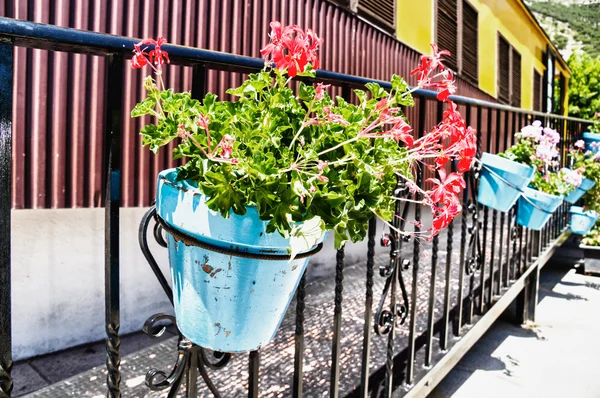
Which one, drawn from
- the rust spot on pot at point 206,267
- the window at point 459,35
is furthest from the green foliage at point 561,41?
the rust spot on pot at point 206,267

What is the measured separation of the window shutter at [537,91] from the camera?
639 inches

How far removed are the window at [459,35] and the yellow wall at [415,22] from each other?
37 cm

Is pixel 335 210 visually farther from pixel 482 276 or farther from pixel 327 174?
pixel 482 276

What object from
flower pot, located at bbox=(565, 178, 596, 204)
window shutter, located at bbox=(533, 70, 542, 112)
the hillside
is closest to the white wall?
flower pot, located at bbox=(565, 178, 596, 204)

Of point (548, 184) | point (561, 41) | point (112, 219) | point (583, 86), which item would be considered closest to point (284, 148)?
point (112, 219)

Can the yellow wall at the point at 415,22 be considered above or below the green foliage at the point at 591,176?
above

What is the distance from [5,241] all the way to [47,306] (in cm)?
260

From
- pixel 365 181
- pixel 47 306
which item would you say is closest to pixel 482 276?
pixel 365 181

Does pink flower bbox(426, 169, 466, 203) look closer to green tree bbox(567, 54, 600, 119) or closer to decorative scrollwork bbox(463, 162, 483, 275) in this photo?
decorative scrollwork bbox(463, 162, 483, 275)

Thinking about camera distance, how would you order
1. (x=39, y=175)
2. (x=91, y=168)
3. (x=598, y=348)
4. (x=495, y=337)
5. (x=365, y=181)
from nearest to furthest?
(x=365, y=181)
(x=39, y=175)
(x=91, y=168)
(x=598, y=348)
(x=495, y=337)

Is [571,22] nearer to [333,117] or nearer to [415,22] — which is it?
[415,22]

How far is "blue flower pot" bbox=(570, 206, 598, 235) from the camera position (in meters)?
4.94

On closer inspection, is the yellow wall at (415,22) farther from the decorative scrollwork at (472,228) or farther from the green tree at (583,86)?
the green tree at (583,86)

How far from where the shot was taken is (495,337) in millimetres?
3934
